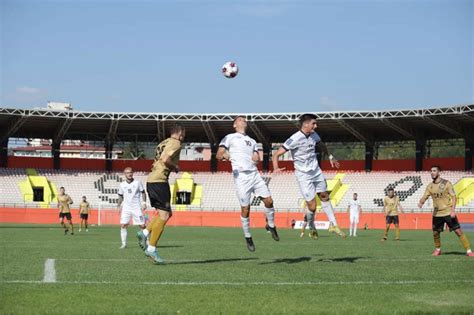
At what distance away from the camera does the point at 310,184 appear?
43.1 ft

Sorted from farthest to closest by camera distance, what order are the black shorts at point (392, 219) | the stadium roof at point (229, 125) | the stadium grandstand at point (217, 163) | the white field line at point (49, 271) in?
the stadium roof at point (229, 125), the stadium grandstand at point (217, 163), the black shorts at point (392, 219), the white field line at point (49, 271)

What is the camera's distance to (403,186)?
55344mm

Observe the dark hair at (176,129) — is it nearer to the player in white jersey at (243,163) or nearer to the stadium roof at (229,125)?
the player in white jersey at (243,163)

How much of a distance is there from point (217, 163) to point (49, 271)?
57309 millimetres

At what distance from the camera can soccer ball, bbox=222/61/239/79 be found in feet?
115

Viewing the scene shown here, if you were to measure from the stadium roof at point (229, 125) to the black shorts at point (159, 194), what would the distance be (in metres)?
42.8

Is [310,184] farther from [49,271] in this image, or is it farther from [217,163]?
[217,163]

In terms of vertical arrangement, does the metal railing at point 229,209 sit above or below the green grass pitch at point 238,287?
below

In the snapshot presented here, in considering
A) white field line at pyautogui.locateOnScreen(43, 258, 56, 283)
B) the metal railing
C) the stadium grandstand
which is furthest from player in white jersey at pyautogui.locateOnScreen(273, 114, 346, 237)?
the stadium grandstand

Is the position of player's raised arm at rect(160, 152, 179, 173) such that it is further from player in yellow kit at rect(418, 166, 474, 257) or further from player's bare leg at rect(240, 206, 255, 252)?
player in yellow kit at rect(418, 166, 474, 257)

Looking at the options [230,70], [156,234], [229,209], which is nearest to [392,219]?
[230,70]

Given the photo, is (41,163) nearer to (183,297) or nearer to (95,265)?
(95,265)

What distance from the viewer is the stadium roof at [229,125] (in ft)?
184

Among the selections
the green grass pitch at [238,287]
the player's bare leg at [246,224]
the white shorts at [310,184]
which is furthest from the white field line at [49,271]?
the white shorts at [310,184]
